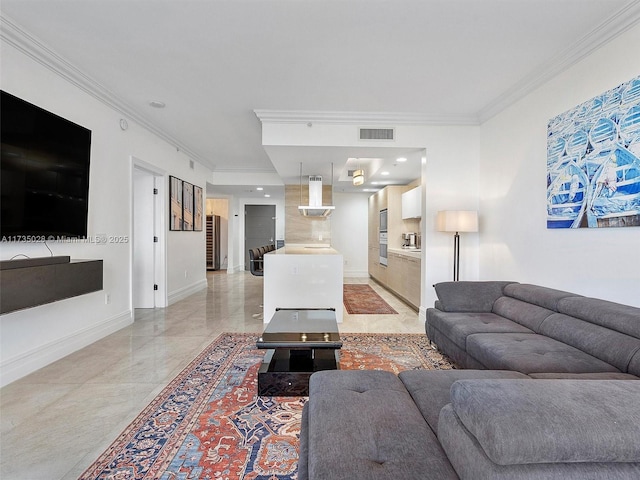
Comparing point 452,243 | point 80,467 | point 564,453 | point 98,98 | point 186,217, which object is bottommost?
point 80,467

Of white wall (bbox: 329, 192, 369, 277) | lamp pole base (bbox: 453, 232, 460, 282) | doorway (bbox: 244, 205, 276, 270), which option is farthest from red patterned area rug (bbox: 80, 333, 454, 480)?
doorway (bbox: 244, 205, 276, 270)

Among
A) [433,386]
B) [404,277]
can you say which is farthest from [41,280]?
[404,277]

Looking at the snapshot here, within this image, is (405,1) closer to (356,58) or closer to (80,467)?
(356,58)

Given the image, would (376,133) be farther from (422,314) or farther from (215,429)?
(215,429)

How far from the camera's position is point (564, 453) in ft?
2.54

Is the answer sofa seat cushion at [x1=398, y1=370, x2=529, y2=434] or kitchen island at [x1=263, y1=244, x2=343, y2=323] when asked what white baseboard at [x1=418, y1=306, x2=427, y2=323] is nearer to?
kitchen island at [x1=263, y1=244, x2=343, y2=323]

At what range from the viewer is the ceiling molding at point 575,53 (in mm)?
2193

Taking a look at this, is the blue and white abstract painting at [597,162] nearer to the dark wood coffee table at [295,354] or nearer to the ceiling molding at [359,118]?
the ceiling molding at [359,118]

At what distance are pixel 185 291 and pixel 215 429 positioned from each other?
14.0 ft

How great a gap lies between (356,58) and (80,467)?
3319mm

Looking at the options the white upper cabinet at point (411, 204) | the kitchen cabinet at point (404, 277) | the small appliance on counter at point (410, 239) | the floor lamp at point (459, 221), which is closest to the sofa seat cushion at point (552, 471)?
the floor lamp at point (459, 221)

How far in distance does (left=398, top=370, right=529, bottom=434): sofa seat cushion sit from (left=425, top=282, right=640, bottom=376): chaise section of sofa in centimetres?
41

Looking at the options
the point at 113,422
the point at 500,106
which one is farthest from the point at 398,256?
the point at 113,422

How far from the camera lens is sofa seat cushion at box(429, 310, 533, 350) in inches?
96.2
